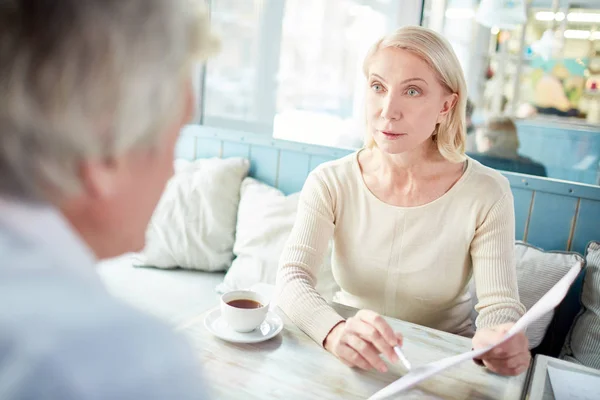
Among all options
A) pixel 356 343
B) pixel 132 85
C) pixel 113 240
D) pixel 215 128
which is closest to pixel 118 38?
pixel 132 85

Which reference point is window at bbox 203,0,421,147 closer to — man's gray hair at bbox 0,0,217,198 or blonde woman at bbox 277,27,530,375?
blonde woman at bbox 277,27,530,375

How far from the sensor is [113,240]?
20.6 inches

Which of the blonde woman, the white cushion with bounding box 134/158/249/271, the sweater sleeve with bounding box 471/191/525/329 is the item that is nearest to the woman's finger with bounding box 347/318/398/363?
the blonde woman

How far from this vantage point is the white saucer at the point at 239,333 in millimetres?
1024

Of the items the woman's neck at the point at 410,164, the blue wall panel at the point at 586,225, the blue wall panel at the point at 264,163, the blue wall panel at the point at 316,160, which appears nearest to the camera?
the woman's neck at the point at 410,164

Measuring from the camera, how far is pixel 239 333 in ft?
3.46

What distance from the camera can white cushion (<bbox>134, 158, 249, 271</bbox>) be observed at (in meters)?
2.42

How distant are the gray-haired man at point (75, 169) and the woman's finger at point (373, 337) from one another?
1.97 feet

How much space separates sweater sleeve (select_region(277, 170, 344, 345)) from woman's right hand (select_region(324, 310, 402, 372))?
0.07 metres

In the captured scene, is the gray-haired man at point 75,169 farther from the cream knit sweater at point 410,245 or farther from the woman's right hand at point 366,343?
the cream knit sweater at point 410,245

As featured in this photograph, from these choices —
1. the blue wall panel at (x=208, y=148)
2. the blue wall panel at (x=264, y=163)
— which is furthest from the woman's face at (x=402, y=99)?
the blue wall panel at (x=208, y=148)

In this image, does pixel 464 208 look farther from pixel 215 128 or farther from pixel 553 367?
pixel 215 128

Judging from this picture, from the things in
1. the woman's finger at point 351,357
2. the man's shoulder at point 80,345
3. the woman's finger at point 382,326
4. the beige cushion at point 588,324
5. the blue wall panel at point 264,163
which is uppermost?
the man's shoulder at point 80,345

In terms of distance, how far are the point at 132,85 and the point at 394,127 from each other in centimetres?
103
